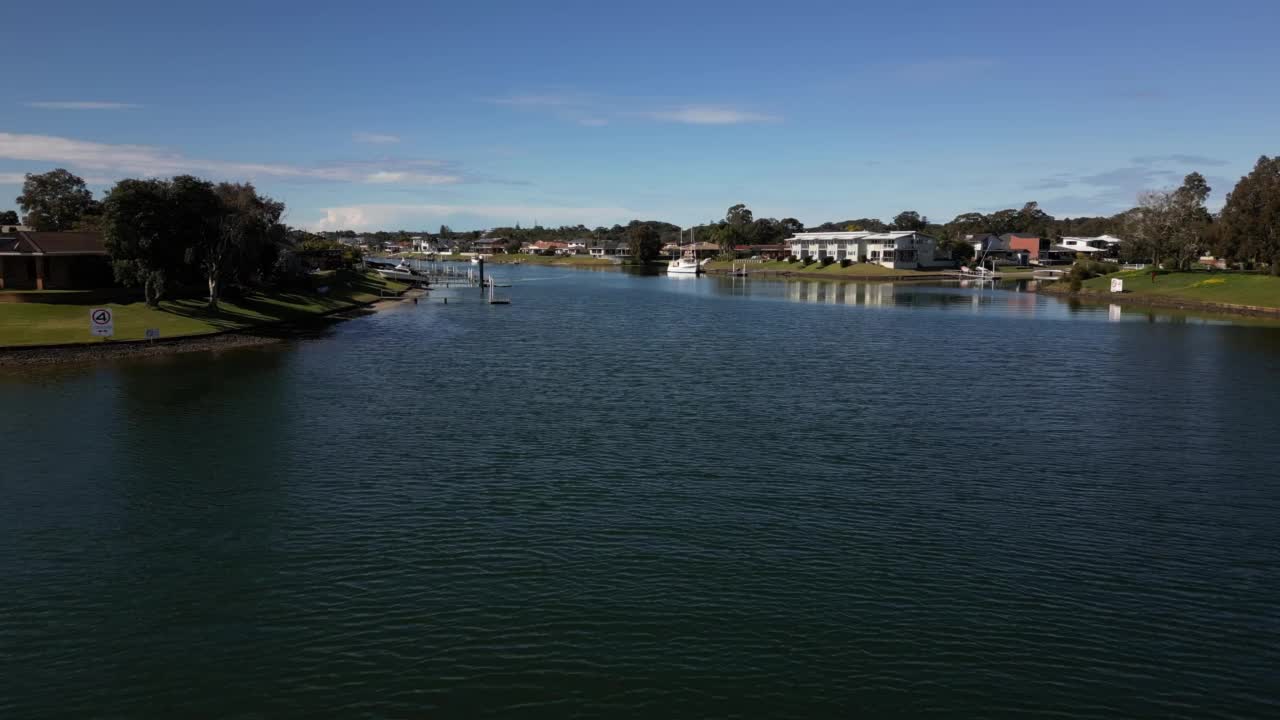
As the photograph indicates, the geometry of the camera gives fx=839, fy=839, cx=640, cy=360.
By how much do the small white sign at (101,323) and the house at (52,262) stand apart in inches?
399

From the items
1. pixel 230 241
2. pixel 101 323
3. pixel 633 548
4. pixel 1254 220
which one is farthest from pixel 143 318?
pixel 1254 220

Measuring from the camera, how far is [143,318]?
6975 centimetres

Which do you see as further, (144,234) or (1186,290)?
(1186,290)

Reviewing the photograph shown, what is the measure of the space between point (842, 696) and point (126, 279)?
235ft

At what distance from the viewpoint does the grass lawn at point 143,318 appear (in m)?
62.5

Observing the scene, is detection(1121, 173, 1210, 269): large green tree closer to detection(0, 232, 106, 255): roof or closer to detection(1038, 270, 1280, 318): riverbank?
detection(1038, 270, 1280, 318): riverbank

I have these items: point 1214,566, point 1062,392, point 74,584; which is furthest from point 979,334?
point 74,584

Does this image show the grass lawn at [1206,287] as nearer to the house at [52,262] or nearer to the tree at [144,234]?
the tree at [144,234]

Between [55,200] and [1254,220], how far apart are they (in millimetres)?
179438

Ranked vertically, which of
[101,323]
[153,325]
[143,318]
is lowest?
[153,325]

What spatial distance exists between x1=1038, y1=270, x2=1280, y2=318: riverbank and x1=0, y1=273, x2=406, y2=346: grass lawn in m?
115

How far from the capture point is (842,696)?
58.1 feet

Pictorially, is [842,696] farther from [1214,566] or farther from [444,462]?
[444,462]

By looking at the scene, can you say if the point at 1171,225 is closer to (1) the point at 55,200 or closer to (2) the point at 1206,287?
(2) the point at 1206,287
